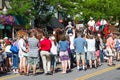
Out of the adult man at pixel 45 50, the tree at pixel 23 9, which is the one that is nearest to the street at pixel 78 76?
the adult man at pixel 45 50

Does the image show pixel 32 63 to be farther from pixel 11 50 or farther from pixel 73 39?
pixel 73 39

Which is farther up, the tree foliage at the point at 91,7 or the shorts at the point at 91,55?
the tree foliage at the point at 91,7

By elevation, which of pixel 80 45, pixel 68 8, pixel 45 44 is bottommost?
pixel 80 45

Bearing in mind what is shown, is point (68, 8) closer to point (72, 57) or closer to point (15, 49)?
point (72, 57)

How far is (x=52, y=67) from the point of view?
20016mm

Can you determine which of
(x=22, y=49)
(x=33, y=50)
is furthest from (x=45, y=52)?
(x=22, y=49)

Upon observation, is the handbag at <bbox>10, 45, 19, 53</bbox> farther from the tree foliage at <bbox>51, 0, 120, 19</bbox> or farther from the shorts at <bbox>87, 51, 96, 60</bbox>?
the tree foliage at <bbox>51, 0, 120, 19</bbox>

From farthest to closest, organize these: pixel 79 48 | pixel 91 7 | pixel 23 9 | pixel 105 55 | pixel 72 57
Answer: pixel 91 7 → pixel 23 9 → pixel 105 55 → pixel 72 57 → pixel 79 48

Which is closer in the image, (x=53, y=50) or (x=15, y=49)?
(x=53, y=50)

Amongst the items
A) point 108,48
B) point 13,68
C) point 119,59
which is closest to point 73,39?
point 108,48

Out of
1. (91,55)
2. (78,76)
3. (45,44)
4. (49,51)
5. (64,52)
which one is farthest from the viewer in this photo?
(91,55)

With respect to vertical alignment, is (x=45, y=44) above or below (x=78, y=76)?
above

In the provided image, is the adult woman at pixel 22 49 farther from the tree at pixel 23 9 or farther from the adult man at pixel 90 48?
the tree at pixel 23 9

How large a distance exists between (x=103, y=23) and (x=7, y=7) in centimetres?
1197
